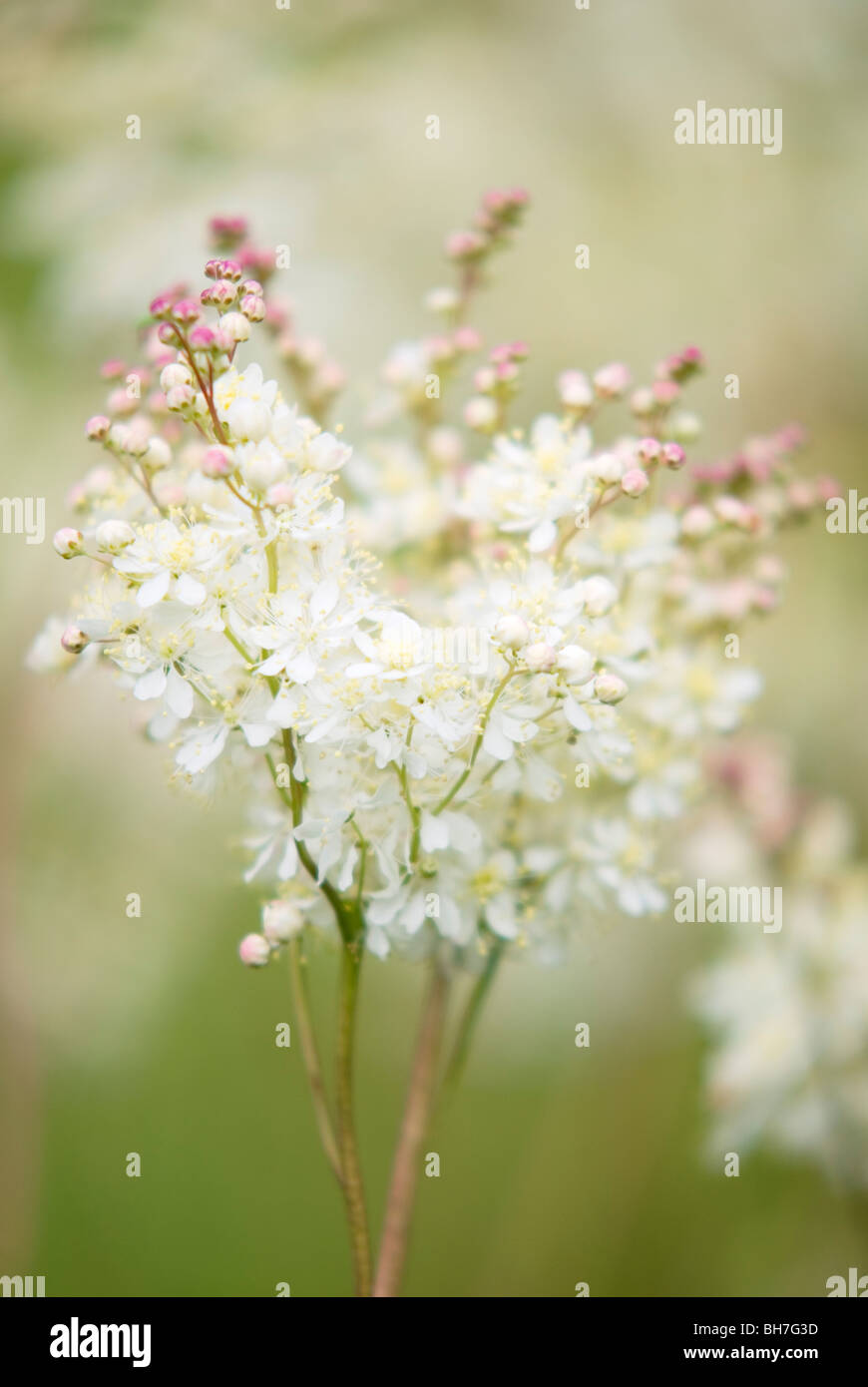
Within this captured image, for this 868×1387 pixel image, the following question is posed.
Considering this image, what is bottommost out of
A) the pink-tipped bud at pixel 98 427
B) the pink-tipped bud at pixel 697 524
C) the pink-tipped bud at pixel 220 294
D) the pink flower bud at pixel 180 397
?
the pink-tipped bud at pixel 697 524

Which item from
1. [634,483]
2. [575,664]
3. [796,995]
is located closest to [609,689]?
[575,664]

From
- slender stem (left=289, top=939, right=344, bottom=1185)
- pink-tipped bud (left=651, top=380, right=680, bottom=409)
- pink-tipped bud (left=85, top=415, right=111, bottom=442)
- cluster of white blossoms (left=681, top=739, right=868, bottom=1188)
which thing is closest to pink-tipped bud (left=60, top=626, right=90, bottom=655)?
pink-tipped bud (left=85, top=415, right=111, bottom=442)

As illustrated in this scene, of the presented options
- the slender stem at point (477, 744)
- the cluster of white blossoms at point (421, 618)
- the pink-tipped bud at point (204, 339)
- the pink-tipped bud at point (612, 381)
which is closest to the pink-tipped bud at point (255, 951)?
the cluster of white blossoms at point (421, 618)

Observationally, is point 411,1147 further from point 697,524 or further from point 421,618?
point 697,524

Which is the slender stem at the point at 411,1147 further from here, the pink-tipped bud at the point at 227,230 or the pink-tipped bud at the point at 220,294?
the pink-tipped bud at the point at 227,230
